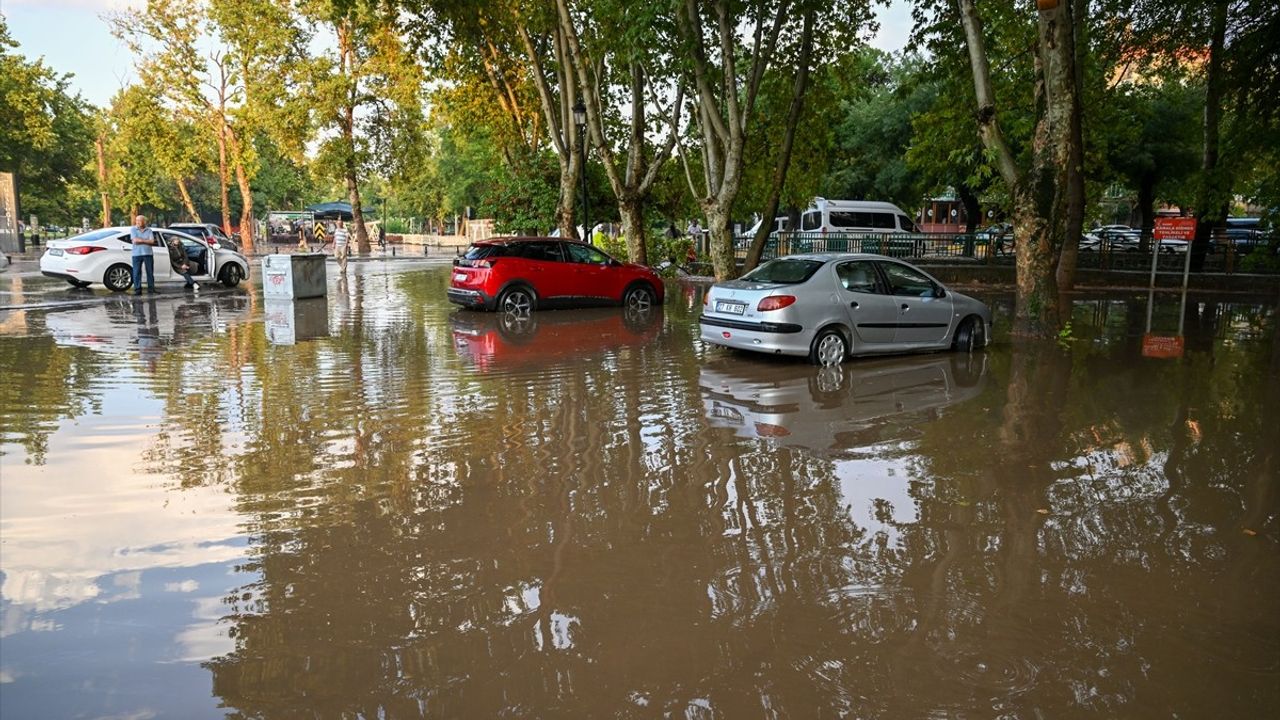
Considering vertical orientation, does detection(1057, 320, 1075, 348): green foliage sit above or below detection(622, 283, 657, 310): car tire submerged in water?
below

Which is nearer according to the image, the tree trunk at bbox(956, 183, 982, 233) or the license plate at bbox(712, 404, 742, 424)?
the license plate at bbox(712, 404, 742, 424)

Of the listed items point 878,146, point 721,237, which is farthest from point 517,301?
point 878,146

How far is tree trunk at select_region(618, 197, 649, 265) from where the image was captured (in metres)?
25.6

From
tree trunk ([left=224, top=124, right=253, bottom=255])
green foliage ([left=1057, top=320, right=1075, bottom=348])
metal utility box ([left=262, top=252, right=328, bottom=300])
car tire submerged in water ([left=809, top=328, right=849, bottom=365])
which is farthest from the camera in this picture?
tree trunk ([left=224, top=124, right=253, bottom=255])

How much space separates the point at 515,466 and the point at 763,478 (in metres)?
1.85

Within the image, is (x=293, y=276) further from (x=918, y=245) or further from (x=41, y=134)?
(x=41, y=134)

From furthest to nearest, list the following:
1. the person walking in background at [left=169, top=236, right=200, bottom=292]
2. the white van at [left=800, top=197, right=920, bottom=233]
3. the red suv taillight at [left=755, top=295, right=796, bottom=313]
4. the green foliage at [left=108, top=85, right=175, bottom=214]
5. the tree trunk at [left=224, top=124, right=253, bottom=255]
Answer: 1. the tree trunk at [left=224, top=124, right=253, bottom=255]
2. the green foliage at [left=108, top=85, right=175, bottom=214]
3. the white van at [left=800, top=197, right=920, bottom=233]
4. the person walking in background at [left=169, top=236, right=200, bottom=292]
5. the red suv taillight at [left=755, top=295, right=796, bottom=313]

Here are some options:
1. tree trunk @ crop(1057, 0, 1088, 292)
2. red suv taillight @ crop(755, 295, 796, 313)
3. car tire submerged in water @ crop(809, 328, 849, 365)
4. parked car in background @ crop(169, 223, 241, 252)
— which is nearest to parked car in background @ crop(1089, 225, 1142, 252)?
tree trunk @ crop(1057, 0, 1088, 292)

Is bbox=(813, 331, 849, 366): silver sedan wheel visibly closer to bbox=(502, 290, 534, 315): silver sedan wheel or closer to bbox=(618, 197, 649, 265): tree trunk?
bbox=(502, 290, 534, 315): silver sedan wheel

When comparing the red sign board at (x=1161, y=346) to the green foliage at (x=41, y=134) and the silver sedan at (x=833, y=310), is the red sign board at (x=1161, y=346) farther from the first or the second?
the green foliage at (x=41, y=134)

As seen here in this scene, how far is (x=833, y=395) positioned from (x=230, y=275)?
19.7m

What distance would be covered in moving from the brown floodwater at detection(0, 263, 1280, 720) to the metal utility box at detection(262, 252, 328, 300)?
9978 mm

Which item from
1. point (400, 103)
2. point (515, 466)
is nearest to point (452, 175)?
point (400, 103)

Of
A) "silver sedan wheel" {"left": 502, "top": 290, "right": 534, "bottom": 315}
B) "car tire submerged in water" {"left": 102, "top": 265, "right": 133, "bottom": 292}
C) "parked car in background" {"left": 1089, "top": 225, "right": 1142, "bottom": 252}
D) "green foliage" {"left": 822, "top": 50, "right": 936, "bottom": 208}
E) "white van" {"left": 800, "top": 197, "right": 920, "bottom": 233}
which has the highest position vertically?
"green foliage" {"left": 822, "top": 50, "right": 936, "bottom": 208}
